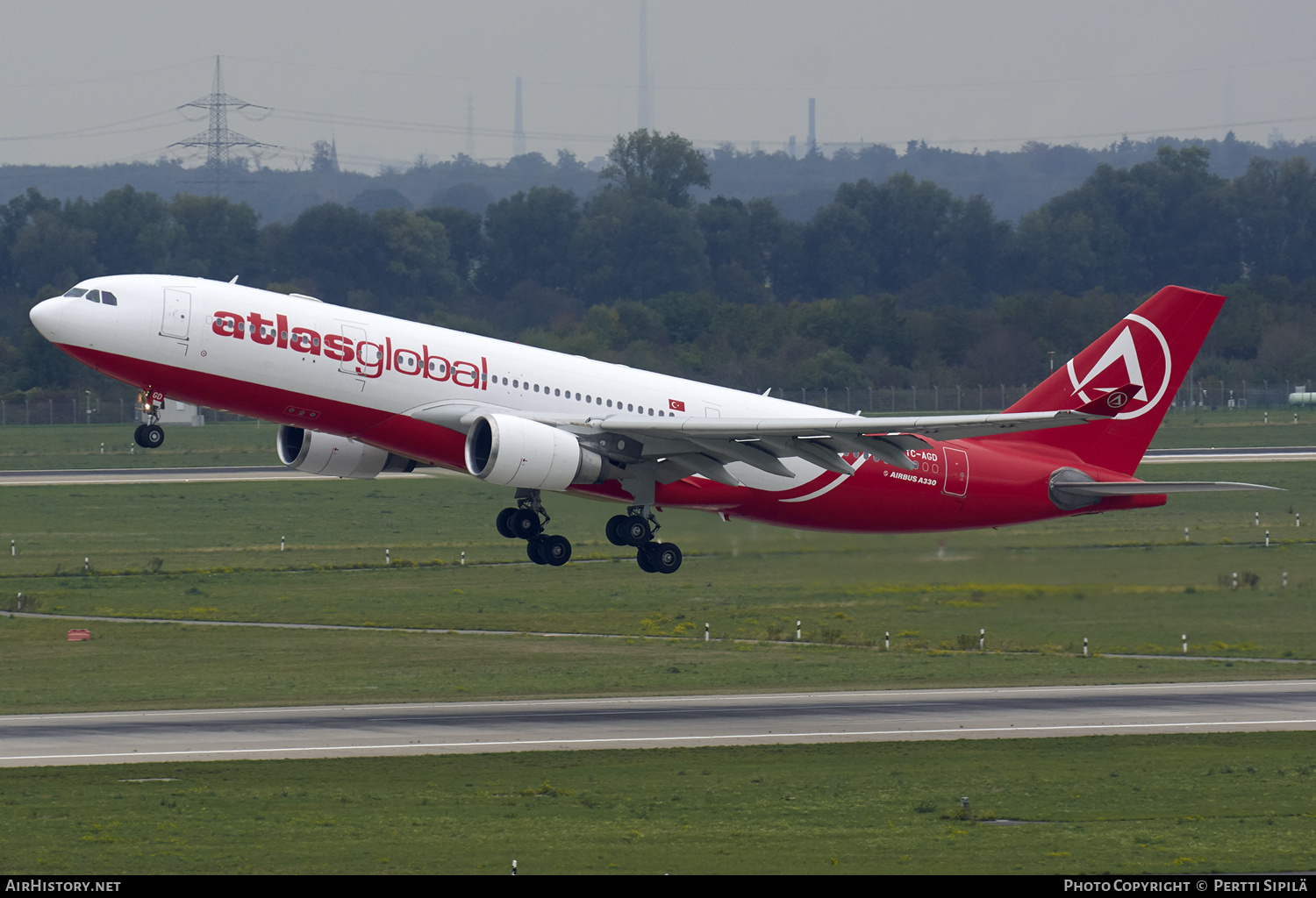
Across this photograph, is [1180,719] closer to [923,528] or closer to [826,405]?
[923,528]

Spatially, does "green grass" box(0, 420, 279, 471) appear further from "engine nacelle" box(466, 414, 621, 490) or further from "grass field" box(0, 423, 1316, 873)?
"engine nacelle" box(466, 414, 621, 490)

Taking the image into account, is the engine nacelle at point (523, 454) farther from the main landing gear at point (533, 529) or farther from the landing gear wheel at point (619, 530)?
the landing gear wheel at point (619, 530)

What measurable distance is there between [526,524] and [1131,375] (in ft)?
71.7

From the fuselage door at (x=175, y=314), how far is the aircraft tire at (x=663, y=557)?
55.2ft

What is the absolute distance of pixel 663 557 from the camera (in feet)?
185

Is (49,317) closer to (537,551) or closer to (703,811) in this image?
(537,551)

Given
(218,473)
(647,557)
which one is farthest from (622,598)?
(218,473)

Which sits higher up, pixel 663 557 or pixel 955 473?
pixel 955 473

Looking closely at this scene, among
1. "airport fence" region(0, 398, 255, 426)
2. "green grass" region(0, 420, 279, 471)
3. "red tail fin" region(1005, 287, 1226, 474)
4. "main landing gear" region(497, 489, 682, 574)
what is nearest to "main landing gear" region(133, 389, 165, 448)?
"main landing gear" region(497, 489, 682, 574)

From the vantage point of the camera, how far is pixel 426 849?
4356cm

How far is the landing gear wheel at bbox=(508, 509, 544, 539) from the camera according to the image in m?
56.3

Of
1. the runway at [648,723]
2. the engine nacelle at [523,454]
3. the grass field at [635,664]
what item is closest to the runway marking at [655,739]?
the runway at [648,723]

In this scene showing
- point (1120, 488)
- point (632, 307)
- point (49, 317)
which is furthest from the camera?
point (632, 307)

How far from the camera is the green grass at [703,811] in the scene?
1668 inches
